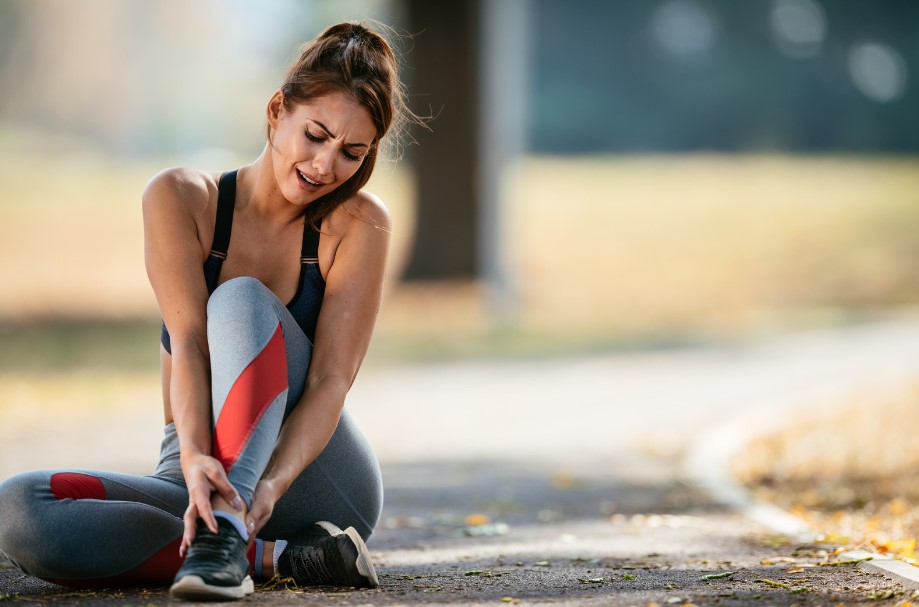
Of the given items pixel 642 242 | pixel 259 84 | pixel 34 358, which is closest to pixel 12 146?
pixel 259 84

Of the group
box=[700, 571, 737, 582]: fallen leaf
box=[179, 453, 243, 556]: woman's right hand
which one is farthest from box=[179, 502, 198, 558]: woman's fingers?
box=[700, 571, 737, 582]: fallen leaf

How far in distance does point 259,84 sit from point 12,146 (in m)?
8.67

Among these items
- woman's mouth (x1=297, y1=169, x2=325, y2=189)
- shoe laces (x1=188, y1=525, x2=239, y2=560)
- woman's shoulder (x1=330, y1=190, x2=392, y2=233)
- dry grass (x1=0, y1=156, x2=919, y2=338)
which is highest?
dry grass (x1=0, y1=156, x2=919, y2=338)

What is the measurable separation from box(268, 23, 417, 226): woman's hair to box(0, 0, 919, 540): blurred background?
658 mm

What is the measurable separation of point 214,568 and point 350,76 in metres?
1.58

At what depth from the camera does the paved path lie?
4.05 metres

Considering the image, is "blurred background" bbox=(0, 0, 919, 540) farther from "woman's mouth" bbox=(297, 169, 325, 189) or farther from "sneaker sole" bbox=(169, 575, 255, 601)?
"sneaker sole" bbox=(169, 575, 255, 601)

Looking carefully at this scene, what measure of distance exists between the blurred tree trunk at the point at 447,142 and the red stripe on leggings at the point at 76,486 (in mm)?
14343

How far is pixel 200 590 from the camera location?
11.5 feet

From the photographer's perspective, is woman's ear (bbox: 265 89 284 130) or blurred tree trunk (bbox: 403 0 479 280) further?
blurred tree trunk (bbox: 403 0 479 280)

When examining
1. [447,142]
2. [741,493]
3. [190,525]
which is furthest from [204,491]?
[447,142]

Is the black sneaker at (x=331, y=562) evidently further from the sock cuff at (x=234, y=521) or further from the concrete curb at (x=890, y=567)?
the concrete curb at (x=890, y=567)

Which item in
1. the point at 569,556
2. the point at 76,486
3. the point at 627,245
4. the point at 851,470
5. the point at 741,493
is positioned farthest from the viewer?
the point at 627,245

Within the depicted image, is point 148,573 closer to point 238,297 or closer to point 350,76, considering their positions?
point 238,297
